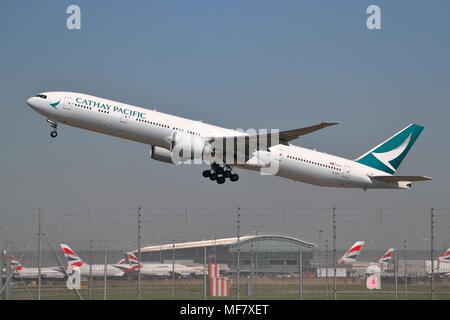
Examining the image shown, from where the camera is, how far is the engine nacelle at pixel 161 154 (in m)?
45.0

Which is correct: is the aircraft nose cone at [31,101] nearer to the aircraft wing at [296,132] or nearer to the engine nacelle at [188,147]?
the engine nacelle at [188,147]

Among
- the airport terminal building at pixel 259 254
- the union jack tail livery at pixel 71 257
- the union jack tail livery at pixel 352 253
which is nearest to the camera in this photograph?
the union jack tail livery at pixel 71 257

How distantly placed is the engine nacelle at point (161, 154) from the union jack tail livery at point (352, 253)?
15974 mm

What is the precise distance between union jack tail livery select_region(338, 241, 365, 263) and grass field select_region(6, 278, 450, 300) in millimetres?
1197

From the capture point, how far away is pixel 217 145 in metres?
43.4

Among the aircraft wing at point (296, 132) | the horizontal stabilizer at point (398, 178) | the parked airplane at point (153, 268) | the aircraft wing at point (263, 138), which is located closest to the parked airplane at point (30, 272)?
the parked airplane at point (153, 268)

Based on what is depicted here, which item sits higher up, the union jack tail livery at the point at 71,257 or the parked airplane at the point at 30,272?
the union jack tail livery at the point at 71,257

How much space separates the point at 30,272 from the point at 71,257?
2849 mm

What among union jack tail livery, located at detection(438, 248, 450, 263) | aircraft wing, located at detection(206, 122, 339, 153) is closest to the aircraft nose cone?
aircraft wing, located at detection(206, 122, 339, 153)

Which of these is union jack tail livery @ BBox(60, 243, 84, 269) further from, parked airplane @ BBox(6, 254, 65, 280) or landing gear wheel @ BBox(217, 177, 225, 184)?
landing gear wheel @ BBox(217, 177, 225, 184)

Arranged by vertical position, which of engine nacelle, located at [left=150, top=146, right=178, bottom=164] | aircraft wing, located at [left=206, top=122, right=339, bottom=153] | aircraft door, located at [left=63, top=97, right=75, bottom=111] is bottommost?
engine nacelle, located at [left=150, top=146, right=178, bottom=164]

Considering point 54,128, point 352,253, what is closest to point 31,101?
point 54,128

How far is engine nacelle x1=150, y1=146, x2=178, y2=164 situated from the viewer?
4497cm

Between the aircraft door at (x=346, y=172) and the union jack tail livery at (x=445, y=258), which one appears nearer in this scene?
the union jack tail livery at (x=445, y=258)
